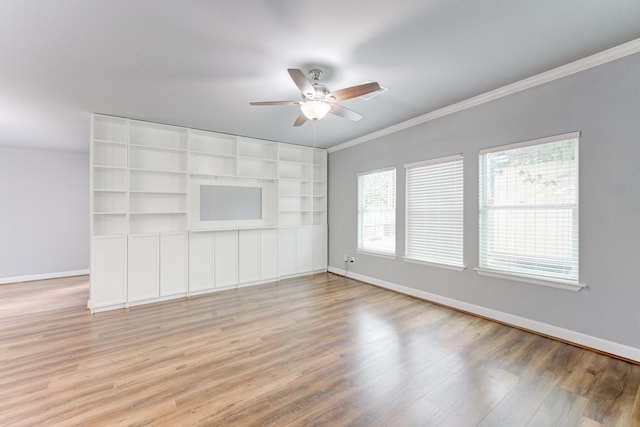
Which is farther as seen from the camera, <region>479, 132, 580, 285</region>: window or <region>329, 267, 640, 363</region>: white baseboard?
<region>479, 132, 580, 285</region>: window

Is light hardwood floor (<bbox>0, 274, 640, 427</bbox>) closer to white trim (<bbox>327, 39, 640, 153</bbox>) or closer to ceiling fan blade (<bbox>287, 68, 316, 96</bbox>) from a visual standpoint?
ceiling fan blade (<bbox>287, 68, 316, 96</bbox>)

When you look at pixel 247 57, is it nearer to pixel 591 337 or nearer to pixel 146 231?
pixel 146 231

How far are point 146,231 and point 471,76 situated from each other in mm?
4827

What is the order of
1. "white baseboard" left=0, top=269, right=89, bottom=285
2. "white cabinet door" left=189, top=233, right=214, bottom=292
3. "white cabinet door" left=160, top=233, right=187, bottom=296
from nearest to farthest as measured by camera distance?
"white cabinet door" left=160, top=233, right=187, bottom=296 → "white cabinet door" left=189, top=233, right=214, bottom=292 → "white baseboard" left=0, top=269, right=89, bottom=285

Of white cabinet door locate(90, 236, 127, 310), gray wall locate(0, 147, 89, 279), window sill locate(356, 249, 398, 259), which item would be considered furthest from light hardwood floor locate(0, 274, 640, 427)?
gray wall locate(0, 147, 89, 279)

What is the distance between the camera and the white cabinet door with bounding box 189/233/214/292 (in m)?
4.51

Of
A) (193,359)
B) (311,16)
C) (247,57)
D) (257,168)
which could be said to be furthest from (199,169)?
(311,16)

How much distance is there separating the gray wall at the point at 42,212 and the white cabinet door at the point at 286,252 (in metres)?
4.50

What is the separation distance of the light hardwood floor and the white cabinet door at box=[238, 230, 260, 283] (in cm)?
128

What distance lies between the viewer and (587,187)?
8.69 ft

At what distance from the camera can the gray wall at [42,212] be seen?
5488 mm

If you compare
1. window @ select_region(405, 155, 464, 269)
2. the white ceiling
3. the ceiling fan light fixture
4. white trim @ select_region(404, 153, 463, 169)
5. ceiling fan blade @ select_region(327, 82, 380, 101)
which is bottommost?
window @ select_region(405, 155, 464, 269)

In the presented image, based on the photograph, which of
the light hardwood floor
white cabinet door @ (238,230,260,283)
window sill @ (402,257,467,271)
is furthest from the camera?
white cabinet door @ (238,230,260,283)

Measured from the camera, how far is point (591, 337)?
103 inches
